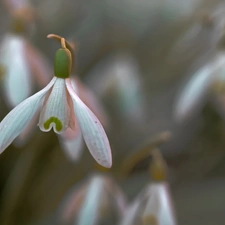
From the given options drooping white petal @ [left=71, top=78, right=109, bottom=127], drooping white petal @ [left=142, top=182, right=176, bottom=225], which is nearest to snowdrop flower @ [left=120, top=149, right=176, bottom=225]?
drooping white petal @ [left=142, top=182, right=176, bottom=225]

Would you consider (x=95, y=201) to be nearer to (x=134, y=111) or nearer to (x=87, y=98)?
(x=87, y=98)

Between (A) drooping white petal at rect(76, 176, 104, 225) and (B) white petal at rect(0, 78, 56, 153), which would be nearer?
(B) white petal at rect(0, 78, 56, 153)

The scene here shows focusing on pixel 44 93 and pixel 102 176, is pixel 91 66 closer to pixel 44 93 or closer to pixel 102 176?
pixel 102 176

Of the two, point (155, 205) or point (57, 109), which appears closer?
point (57, 109)

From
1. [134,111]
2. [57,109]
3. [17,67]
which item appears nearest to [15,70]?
[17,67]

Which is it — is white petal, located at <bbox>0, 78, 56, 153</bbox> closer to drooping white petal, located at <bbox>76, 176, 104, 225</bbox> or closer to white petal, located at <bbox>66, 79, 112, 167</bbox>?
white petal, located at <bbox>66, 79, 112, 167</bbox>

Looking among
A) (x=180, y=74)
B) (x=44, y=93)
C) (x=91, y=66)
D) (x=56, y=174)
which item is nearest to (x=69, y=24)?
(x=91, y=66)
